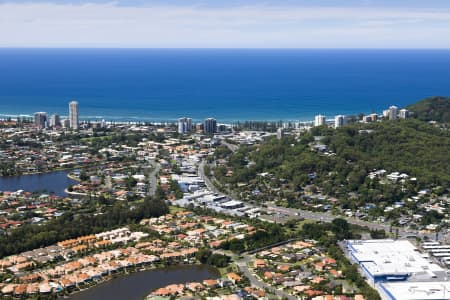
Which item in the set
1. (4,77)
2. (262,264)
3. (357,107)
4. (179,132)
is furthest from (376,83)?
(262,264)

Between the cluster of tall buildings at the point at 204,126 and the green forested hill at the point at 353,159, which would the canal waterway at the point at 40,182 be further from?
the cluster of tall buildings at the point at 204,126

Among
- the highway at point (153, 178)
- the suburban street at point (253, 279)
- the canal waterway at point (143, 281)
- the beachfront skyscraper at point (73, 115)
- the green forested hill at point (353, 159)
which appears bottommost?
the canal waterway at point (143, 281)

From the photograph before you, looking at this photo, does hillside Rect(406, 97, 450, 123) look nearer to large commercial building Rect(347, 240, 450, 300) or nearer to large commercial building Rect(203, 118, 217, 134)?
large commercial building Rect(203, 118, 217, 134)

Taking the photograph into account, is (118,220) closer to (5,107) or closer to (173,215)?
(173,215)

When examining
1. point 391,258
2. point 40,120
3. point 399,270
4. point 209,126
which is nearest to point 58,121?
point 40,120

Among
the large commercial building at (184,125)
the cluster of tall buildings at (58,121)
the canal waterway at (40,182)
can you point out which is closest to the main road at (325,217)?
the canal waterway at (40,182)

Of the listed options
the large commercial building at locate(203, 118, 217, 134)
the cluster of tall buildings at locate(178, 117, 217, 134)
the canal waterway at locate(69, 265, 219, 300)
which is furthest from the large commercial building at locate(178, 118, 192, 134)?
the canal waterway at locate(69, 265, 219, 300)
